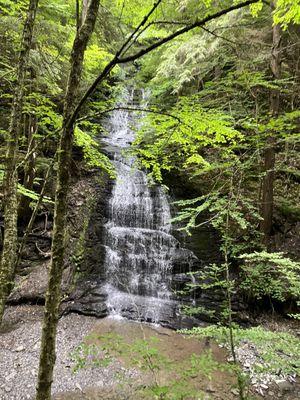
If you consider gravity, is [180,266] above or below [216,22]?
below

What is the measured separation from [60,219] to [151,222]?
7968 mm

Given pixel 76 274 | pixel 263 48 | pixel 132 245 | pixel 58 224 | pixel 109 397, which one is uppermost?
pixel 263 48

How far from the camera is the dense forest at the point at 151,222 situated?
274 cm

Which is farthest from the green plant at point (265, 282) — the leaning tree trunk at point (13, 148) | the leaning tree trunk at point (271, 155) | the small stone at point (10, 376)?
the leaning tree trunk at point (13, 148)

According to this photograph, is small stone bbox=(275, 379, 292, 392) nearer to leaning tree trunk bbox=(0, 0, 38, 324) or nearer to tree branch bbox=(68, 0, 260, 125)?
leaning tree trunk bbox=(0, 0, 38, 324)

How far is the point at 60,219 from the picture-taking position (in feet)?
5.83

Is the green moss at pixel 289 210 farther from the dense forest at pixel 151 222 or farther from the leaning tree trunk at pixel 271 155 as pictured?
the leaning tree trunk at pixel 271 155

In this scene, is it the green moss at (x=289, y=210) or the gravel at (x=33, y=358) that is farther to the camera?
the green moss at (x=289, y=210)

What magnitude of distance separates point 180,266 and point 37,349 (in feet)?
13.9

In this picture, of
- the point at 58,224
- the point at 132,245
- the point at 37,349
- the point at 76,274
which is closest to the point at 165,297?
the point at 132,245

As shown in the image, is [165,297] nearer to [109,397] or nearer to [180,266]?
[180,266]

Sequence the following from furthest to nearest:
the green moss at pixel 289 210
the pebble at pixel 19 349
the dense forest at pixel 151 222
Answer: the green moss at pixel 289 210, the pebble at pixel 19 349, the dense forest at pixel 151 222

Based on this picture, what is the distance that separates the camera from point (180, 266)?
8.19 meters

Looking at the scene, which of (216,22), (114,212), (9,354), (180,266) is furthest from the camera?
(114,212)
